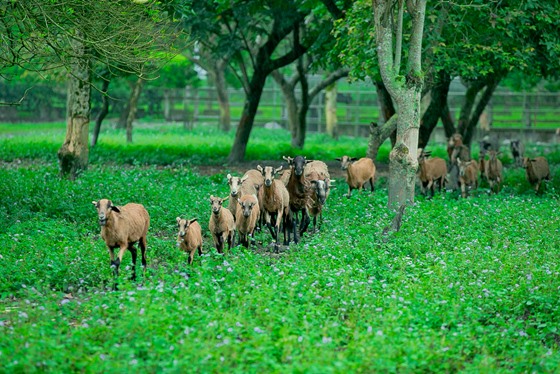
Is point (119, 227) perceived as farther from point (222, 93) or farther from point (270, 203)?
point (222, 93)

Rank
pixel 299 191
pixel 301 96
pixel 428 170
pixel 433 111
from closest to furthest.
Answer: pixel 299 191 → pixel 428 170 → pixel 433 111 → pixel 301 96

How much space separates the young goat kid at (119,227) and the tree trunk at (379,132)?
1149cm

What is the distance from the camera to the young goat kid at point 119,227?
12.6 metres

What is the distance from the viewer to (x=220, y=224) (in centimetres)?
1466

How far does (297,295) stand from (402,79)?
326 inches

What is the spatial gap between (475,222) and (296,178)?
10.5ft

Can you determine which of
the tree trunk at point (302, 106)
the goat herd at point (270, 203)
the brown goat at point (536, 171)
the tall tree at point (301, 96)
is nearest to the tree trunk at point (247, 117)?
the tall tree at point (301, 96)

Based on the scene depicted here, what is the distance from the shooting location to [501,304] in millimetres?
11219

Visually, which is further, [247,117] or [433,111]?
[247,117]

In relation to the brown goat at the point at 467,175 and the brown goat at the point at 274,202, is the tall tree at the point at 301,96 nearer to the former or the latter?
the brown goat at the point at 467,175

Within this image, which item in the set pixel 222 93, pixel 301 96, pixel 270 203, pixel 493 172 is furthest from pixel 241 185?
pixel 222 93

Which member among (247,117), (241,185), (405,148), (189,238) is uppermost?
(247,117)

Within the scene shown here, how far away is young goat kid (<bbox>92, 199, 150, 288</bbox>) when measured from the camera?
1256 cm

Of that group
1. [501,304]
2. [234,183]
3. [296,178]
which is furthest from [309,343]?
[296,178]
